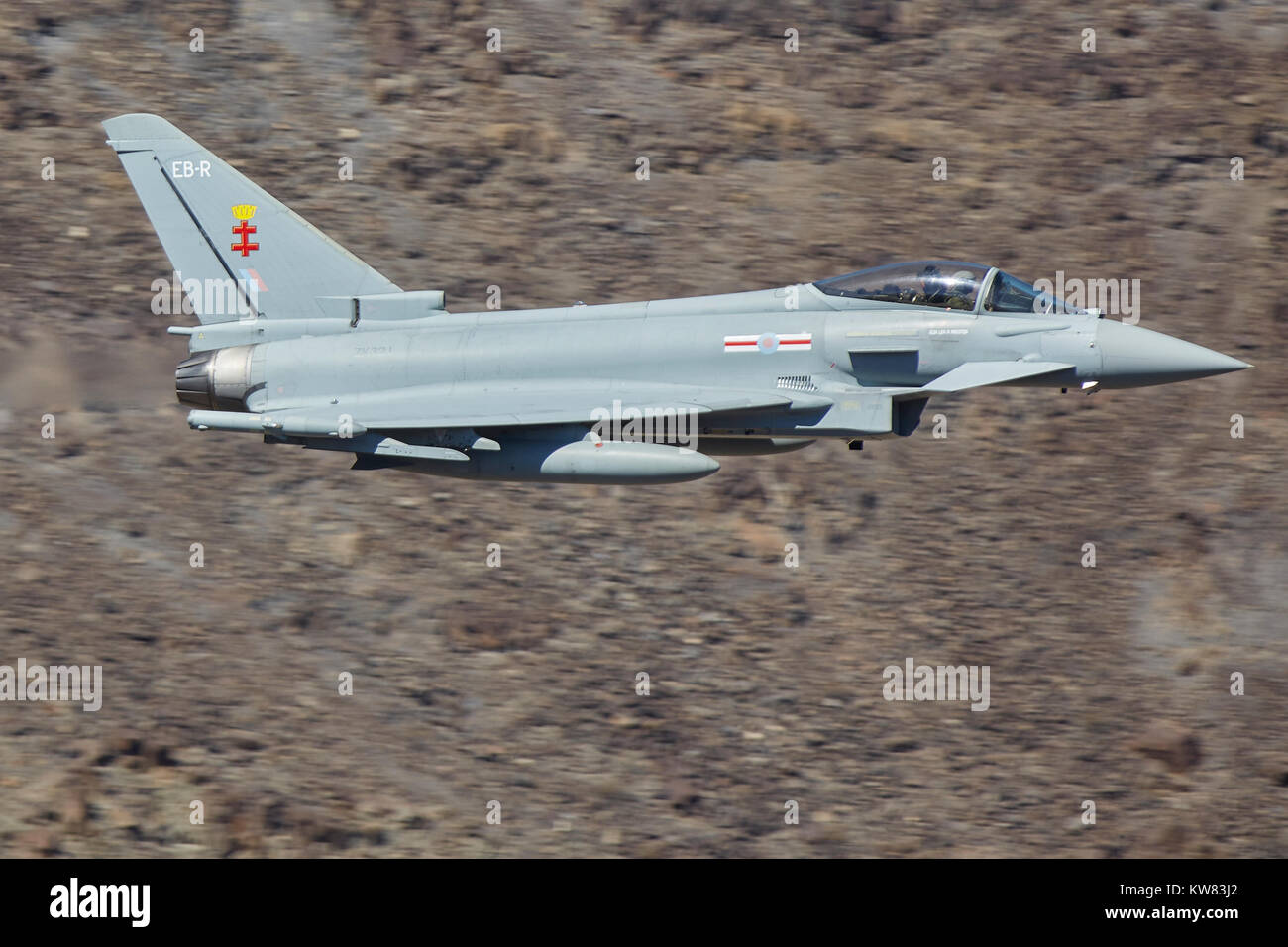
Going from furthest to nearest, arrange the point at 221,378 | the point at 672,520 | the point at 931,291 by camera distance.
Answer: the point at 672,520, the point at 221,378, the point at 931,291

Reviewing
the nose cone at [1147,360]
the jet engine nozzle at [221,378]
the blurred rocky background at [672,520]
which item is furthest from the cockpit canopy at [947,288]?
the blurred rocky background at [672,520]

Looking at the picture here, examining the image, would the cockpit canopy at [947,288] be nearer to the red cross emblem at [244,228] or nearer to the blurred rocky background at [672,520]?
the red cross emblem at [244,228]

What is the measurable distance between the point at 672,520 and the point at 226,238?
35.7 ft

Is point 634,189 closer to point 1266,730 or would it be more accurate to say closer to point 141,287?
point 141,287

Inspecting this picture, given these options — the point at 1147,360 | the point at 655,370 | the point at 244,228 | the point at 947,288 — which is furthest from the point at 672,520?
the point at 1147,360

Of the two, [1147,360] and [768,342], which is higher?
[768,342]

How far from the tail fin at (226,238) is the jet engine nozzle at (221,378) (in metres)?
0.74

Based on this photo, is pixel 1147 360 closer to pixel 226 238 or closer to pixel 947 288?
pixel 947 288

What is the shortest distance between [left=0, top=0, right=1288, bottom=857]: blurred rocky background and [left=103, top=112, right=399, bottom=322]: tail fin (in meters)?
8.68

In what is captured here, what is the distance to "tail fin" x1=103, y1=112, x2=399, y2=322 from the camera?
23.3 metres

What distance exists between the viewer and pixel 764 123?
117 feet

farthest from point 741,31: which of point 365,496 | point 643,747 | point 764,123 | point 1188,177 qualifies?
point 643,747

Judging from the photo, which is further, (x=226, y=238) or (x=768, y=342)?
(x=226, y=238)

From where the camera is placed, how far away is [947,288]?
70.3ft
